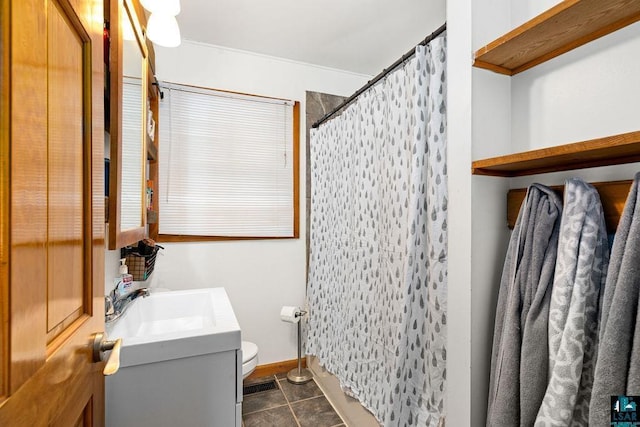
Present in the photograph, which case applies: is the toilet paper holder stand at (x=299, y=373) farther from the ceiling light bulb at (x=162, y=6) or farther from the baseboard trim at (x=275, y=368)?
the ceiling light bulb at (x=162, y=6)

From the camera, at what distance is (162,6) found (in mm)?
1172

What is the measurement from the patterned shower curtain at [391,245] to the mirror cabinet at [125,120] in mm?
1064

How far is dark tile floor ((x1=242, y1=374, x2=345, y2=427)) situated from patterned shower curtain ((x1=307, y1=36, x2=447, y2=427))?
297 mm

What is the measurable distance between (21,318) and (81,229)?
0.26 metres

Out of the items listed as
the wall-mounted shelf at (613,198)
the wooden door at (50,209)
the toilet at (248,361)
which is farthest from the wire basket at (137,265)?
the wall-mounted shelf at (613,198)

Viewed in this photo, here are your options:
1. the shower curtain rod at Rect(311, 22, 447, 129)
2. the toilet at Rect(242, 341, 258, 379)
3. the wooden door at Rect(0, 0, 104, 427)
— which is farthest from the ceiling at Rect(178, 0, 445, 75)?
the toilet at Rect(242, 341, 258, 379)

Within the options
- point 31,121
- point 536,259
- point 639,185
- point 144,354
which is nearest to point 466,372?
point 536,259

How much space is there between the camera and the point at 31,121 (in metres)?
0.45

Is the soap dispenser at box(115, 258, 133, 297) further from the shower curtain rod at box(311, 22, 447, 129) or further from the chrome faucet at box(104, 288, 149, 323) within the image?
the shower curtain rod at box(311, 22, 447, 129)

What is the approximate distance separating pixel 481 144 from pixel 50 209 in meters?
1.05

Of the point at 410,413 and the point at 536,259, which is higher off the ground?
the point at 536,259

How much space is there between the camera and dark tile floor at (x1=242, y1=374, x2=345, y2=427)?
193cm

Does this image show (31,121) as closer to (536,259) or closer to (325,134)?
(536,259)

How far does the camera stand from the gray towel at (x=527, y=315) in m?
0.76
